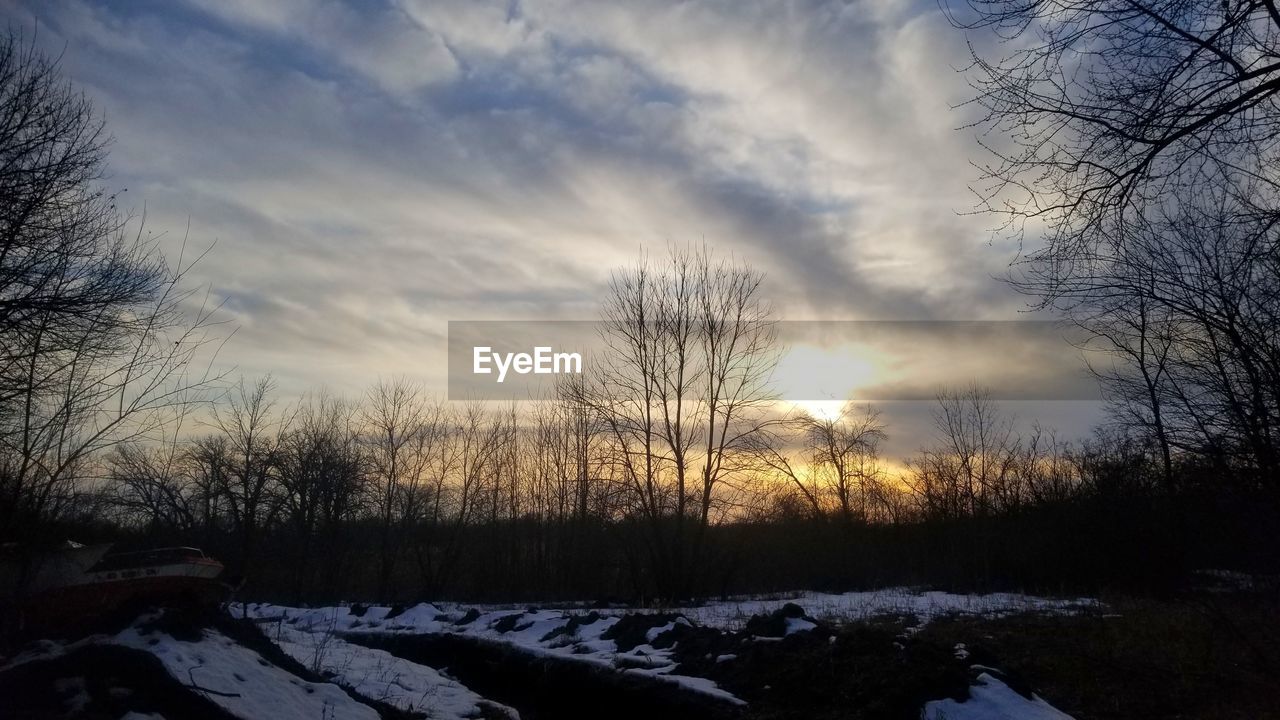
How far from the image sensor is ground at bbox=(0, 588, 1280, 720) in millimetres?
7121

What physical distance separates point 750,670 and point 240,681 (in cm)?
605

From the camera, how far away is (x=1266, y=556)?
7969 mm

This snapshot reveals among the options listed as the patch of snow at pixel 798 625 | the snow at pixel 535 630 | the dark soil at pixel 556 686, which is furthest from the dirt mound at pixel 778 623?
the dark soil at pixel 556 686

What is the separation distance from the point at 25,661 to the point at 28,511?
192 cm

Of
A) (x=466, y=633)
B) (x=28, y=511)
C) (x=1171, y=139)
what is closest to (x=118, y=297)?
(x=28, y=511)

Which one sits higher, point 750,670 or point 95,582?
point 95,582

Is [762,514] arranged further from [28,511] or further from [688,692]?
[28,511]

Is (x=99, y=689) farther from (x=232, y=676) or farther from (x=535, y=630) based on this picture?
(x=535, y=630)

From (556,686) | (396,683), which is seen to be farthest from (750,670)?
(396,683)

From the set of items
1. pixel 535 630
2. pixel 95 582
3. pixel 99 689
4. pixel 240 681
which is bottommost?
pixel 535 630

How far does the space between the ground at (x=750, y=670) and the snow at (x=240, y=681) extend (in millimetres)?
26

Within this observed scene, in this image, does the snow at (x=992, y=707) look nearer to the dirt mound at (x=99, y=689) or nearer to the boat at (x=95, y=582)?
the dirt mound at (x=99, y=689)

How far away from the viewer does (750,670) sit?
1052 centimetres

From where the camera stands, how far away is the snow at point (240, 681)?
24.3 ft
